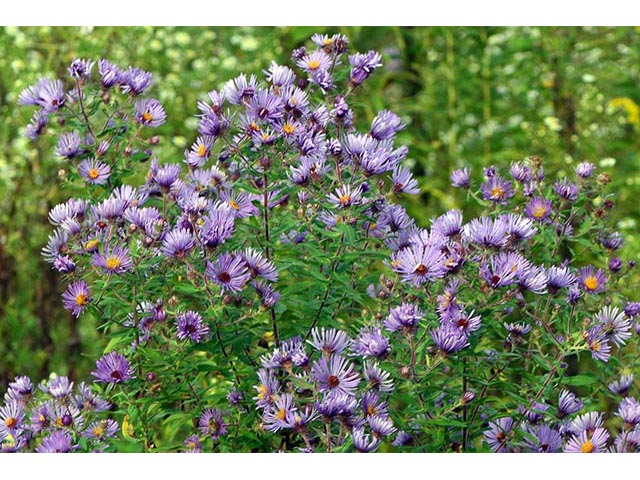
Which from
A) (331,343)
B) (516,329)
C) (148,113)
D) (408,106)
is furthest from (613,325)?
(408,106)

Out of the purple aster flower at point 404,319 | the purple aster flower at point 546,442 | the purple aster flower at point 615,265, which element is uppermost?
the purple aster flower at point 615,265

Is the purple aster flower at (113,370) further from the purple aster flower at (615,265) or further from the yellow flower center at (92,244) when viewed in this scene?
the purple aster flower at (615,265)

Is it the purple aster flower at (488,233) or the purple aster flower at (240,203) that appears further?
the purple aster flower at (240,203)

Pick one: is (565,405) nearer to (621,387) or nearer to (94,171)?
(621,387)

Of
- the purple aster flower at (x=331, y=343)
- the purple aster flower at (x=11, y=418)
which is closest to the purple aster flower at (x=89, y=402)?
the purple aster flower at (x=11, y=418)

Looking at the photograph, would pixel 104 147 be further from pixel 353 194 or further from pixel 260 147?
pixel 353 194

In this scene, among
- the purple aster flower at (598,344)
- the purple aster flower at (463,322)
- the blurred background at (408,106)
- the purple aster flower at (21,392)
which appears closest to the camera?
the purple aster flower at (463,322)
